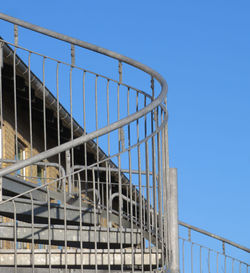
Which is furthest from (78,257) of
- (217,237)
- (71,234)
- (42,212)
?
(217,237)

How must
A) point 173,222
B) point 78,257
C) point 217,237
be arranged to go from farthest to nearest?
1. point 217,237
2. point 173,222
3. point 78,257

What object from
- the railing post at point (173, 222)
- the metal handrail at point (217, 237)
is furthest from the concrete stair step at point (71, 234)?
the metal handrail at point (217, 237)

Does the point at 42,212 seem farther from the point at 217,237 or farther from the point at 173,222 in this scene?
the point at 217,237

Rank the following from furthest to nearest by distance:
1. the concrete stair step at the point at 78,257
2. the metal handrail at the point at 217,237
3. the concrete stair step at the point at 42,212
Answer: the metal handrail at the point at 217,237
the concrete stair step at the point at 42,212
the concrete stair step at the point at 78,257

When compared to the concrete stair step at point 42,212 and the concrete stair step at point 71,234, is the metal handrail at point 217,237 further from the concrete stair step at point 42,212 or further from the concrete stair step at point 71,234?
the concrete stair step at point 71,234

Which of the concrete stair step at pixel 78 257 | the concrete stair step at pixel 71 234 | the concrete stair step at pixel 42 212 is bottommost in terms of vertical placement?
the concrete stair step at pixel 78 257

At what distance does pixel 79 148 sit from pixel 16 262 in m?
8.45

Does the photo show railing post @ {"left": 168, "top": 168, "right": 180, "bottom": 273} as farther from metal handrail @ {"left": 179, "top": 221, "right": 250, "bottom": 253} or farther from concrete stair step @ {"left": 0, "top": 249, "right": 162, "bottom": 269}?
metal handrail @ {"left": 179, "top": 221, "right": 250, "bottom": 253}

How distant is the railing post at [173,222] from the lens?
23.3 ft

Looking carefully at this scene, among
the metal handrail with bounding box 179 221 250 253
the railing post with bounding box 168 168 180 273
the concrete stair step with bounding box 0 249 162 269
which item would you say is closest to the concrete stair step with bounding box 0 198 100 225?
the concrete stair step with bounding box 0 249 162 269

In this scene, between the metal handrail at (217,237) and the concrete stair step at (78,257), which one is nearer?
the concrete stair step at (78,257)

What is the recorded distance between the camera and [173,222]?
7359 mm

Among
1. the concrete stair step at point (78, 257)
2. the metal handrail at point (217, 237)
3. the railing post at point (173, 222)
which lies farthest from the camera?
the metal handrail at point (217, 237)

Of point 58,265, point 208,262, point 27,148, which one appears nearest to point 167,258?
point 58,265
